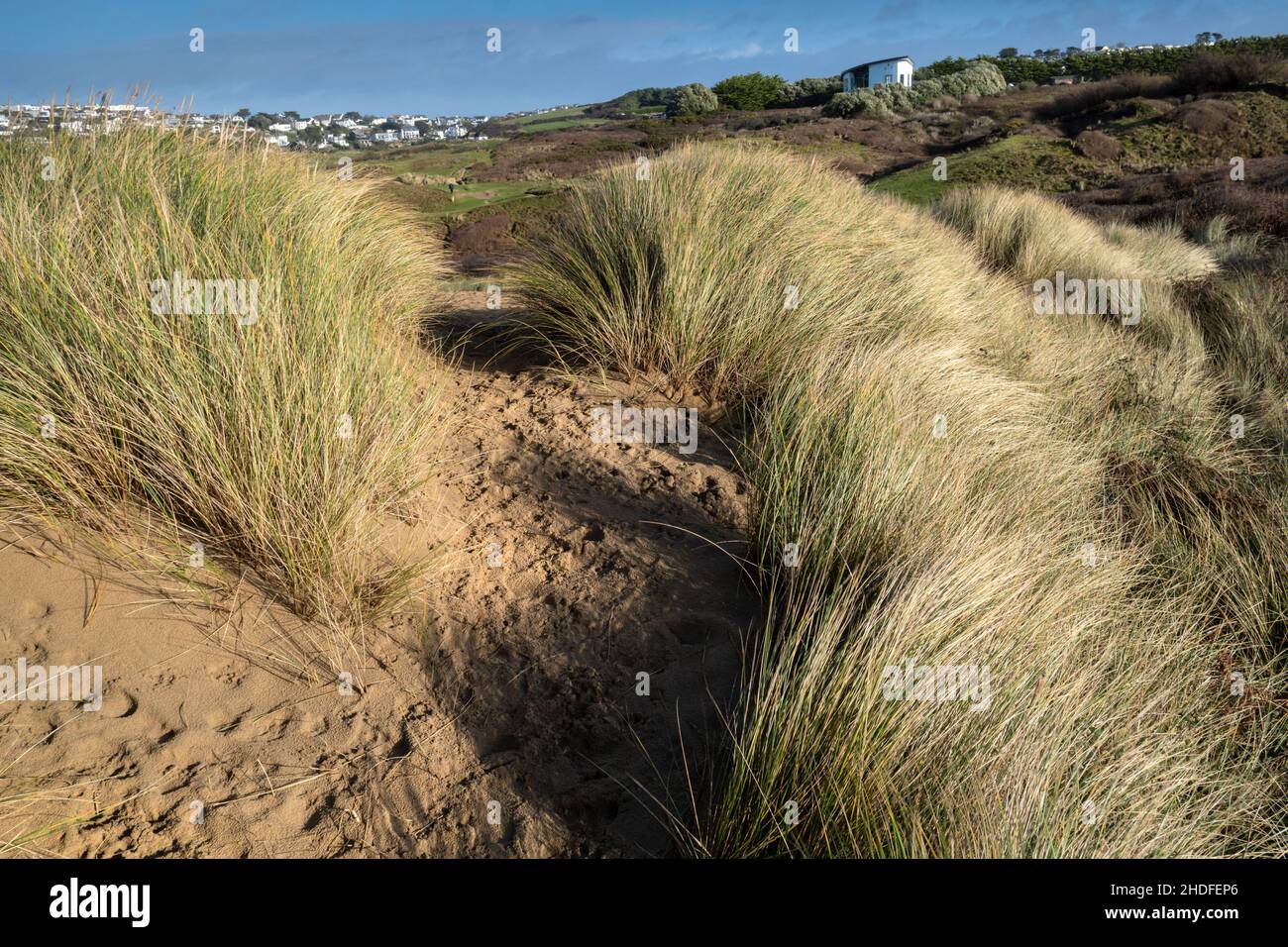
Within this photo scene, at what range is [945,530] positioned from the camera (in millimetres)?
2957

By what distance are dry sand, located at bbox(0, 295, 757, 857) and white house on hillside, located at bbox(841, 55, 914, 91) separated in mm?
44942

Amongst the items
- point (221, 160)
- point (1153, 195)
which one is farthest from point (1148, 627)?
point (1153, 195)

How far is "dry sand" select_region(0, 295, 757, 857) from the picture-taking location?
2033 millimetres

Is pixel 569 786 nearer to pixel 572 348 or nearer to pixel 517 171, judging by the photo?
pixel 572 348

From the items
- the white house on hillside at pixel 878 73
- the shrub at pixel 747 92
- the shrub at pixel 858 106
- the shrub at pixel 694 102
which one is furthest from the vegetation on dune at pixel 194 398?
the white house on hillside at pixel 878 73

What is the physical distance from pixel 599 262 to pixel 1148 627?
11.2ft

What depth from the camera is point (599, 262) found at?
4.71 meters

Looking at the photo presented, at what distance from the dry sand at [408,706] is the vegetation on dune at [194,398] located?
0.68 feet

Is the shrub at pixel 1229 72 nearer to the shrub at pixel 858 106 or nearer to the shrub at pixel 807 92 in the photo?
the shrub at pixel 858 106

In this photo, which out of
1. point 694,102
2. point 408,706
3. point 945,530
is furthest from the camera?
point 694,102

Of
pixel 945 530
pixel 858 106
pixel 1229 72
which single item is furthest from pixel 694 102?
pixel 945 530

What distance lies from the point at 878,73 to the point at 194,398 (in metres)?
48.2

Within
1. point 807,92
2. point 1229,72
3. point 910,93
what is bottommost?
point 1229,72

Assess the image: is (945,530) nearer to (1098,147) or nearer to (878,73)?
(1098,147)
